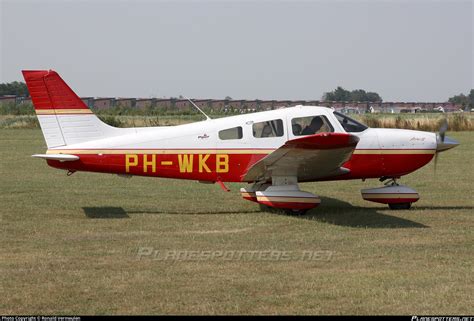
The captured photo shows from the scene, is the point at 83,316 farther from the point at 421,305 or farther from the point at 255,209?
the point at 255,209

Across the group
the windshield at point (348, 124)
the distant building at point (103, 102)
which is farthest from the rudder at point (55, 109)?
the distant building at point (103, 102)

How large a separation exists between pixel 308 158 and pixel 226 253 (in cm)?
272

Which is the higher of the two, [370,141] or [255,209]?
[370,141]

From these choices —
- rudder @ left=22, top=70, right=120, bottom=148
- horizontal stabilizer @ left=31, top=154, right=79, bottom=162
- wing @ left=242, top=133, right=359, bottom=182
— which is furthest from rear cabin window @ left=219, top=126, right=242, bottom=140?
horizontal stabilizer @ left=31, top=154, right=79, bottom=162

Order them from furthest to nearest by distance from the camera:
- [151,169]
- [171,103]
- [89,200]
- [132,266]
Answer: [171,103] → [89,200] → [151,169] → [132,266]

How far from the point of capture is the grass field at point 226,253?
6.42 m

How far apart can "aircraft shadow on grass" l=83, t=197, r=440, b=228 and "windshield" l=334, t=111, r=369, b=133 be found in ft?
4.63

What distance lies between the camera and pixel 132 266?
7.84 m

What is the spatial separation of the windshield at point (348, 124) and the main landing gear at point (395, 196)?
1.11m

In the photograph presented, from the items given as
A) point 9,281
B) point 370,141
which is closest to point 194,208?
point 370,141

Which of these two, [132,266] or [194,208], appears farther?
[194,208]

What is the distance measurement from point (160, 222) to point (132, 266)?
309 cm

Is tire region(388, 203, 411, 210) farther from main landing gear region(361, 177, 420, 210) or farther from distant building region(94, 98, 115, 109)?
distant building region(94, 98, 115, 109)

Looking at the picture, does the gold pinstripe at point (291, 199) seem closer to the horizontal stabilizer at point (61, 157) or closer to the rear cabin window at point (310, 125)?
the rear cabin window at point (310, 125)
